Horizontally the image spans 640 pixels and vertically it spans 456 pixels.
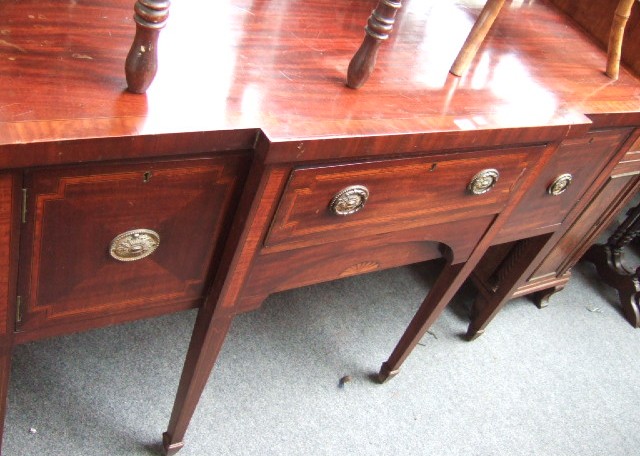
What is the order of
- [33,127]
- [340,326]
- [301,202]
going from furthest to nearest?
[340,326] → [301,202] → [33,127]

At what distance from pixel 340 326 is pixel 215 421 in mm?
390

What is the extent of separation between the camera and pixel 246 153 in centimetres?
71

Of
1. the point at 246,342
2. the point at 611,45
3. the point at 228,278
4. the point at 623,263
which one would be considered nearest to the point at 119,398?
the point at 246,342

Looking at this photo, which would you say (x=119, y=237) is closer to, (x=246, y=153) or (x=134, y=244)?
(x=134, y=244)

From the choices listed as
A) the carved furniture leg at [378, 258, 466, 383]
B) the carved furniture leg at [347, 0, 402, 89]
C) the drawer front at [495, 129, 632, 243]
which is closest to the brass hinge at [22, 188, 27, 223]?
the carved furniture leg at [347, 0, 402, 89]

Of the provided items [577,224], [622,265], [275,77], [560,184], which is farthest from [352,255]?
[622,265]

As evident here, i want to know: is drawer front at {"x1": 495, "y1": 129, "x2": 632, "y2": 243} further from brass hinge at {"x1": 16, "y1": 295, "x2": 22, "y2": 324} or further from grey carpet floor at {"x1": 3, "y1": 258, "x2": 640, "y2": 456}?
brass hinge at {"x1": 16, "y1": 295, "x2": 22, "y2": 324}

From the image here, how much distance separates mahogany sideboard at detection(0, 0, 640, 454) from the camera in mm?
630

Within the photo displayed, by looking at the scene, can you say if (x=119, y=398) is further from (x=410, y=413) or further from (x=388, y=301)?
(x=388, y=301)

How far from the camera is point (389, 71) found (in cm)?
91

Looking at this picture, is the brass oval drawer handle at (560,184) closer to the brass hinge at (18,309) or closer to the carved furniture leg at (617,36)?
the carved furniture leg at (617,36)

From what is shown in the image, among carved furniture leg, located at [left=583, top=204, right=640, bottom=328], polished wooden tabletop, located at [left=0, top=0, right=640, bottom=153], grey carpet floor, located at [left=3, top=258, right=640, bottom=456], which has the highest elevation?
polished wooden tabletop, located at [left=0, top=0, right=640, bottom=153]

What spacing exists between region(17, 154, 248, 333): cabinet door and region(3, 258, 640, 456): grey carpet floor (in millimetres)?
395

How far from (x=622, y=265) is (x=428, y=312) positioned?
0.92 m
